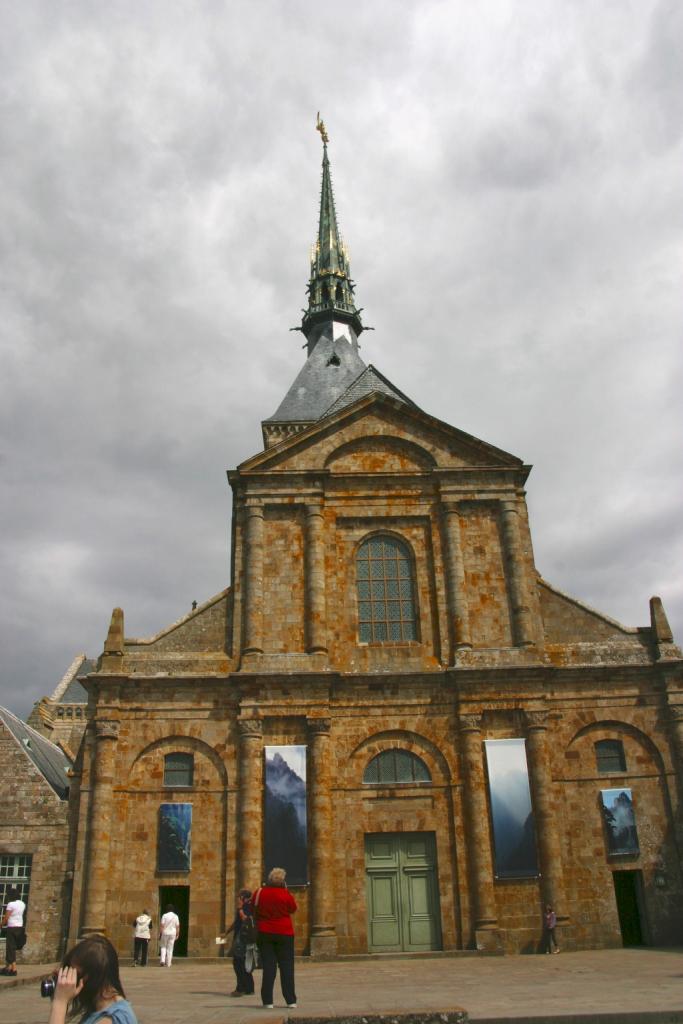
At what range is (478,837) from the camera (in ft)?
69.1

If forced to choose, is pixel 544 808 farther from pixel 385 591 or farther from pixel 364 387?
pixel 364 387

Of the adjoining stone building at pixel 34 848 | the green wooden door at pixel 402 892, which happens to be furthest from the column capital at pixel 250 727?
the adjoining stone building at pixel 34 848

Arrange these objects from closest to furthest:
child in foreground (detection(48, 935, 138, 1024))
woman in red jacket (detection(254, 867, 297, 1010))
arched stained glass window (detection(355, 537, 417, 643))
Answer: child in foreground (detection(48, 935, 138, 1024)) < woman in red jacket (detection(254, 867, 297, 1010)) < arched stained glass window (detection(355, 537, 417, 643))

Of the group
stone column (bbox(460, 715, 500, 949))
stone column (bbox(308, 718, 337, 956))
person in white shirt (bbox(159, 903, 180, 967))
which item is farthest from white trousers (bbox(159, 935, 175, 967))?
stone column (bbox(460, 715, 500, 949))

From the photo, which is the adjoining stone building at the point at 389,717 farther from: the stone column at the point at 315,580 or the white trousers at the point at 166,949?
the white trousers at the point at 166,949

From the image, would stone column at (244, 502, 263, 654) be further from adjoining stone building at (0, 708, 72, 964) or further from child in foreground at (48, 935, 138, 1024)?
child in foreground at (48, 935, 138, 1024)

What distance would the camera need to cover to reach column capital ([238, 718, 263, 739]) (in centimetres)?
2183

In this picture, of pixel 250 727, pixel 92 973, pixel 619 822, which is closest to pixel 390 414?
pixel 250 727

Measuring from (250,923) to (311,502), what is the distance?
44.1 feet

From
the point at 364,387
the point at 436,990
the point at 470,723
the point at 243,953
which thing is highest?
the point at 364,387

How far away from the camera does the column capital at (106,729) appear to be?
21781 millimetres

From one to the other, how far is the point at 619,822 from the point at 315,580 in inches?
401

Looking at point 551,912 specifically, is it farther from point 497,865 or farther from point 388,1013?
point 388,1013

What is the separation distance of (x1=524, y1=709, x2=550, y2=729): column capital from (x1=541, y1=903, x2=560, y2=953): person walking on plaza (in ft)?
14.3
